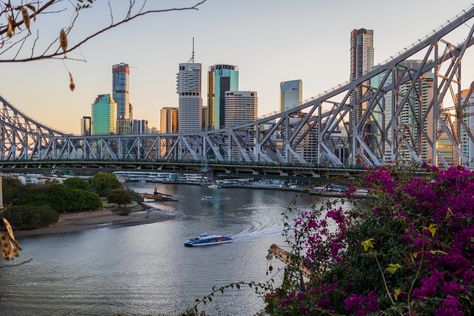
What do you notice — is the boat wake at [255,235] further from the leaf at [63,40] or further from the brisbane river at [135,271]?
the leaf at [63,40]

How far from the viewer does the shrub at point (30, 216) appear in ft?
95.8

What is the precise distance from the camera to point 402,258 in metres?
4.77

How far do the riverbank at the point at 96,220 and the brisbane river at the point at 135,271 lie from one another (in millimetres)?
1459

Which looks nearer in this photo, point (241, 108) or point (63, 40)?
point (63, 40)

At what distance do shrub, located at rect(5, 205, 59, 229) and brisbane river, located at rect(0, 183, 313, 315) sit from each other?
269 cm

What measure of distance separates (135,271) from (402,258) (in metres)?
15.6

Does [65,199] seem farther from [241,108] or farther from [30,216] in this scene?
[241,108]

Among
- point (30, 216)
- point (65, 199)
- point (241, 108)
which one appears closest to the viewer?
point (30, 216)

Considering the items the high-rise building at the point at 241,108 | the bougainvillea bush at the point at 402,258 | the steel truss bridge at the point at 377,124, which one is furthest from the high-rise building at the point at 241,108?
the bougainvillea bush at the point at 402,258

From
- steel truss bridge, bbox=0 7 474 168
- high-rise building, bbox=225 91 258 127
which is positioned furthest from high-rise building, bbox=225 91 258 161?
steel truss bridge, bbox=0 7 474 168

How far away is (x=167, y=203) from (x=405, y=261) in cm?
4247

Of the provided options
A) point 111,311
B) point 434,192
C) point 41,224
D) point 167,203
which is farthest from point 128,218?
point 434,192

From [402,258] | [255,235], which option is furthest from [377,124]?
[402,258]

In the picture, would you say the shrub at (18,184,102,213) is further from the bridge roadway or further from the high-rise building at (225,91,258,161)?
the high-rise building at (225,91,258,161)
